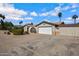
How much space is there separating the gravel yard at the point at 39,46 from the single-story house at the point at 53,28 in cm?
4

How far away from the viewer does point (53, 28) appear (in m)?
2.32

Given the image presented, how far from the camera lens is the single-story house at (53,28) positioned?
229 cm

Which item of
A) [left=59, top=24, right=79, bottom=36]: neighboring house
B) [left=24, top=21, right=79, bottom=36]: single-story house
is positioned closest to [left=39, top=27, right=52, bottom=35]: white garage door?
[left=24, top=21, right=79, bottom=36]: single-story house

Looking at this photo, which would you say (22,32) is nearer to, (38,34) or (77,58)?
(38,34)

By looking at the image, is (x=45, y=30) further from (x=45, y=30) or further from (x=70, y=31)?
(x=70, y=31)

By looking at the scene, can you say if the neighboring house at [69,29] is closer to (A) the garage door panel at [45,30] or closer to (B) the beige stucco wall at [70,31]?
(B) the beige stucco wall at [70,31]

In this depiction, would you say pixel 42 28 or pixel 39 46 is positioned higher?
pixel 42 28

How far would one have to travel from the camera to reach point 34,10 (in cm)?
228

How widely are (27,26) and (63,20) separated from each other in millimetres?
352

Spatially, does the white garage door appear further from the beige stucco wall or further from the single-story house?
the beige stucco wall

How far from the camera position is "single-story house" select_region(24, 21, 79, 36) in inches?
90.1

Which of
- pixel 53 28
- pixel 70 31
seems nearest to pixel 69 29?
pixel 70 31

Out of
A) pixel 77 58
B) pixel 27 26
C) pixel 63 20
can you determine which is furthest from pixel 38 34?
pixel 77 58

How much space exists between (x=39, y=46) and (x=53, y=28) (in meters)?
0.22
